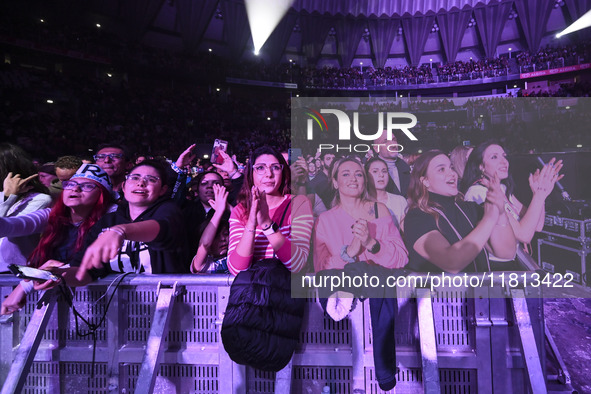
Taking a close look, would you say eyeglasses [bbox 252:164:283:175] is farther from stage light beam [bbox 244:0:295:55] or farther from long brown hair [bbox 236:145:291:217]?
stage light beam [bbox 244:0:295:55]

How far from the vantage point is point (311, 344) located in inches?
63.3

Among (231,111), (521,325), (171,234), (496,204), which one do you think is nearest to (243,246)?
(171,234)

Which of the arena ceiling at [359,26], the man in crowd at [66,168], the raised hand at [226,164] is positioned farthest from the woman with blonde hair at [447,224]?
the arena ceiling at [359,26]

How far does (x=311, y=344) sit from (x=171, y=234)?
2.90ft

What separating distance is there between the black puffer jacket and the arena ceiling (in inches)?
776

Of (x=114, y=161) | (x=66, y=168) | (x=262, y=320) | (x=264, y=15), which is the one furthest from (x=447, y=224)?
(x=264, y=15)

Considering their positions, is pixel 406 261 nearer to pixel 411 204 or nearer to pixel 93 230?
pixel 411 204

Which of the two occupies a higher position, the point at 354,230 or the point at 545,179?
the point at 545,179

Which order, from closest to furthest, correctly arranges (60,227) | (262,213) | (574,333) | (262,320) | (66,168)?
(262,320) → (262,213) → (60,227) → (574,333) → (66,168)

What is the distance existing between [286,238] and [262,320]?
0.39 m

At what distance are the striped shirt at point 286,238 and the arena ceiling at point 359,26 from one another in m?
19.4

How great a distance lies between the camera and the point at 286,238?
5.51 feet

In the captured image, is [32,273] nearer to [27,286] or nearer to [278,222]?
[27,286]

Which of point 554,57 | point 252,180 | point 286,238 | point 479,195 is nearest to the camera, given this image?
point 286,238
